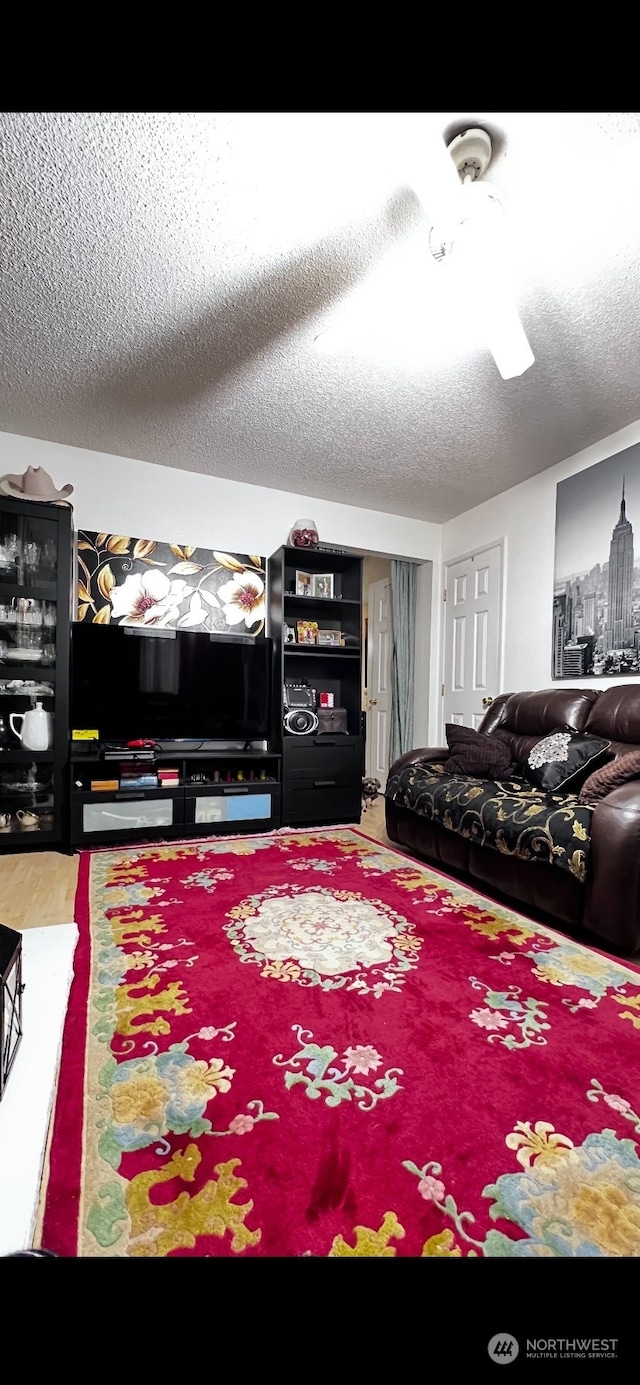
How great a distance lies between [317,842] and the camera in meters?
3.20

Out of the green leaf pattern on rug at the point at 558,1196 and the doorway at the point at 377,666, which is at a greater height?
the doorway at the point at 377,666

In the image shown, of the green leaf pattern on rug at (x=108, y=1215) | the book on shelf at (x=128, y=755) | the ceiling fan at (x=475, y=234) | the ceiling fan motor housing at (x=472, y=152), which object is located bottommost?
the green leaf pattern on rug at (x=108, y=1215)

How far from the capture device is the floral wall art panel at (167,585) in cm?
352

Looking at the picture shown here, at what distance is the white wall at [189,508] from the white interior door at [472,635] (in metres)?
0.57

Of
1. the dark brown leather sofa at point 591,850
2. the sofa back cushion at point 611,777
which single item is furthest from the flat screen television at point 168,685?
the sofa back cushion at point 611,777

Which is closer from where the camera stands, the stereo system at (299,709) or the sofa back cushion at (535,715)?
the sofa back cushion at (535,715)

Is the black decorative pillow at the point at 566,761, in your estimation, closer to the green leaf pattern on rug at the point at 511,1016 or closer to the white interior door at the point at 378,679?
the green leaf pattern on rug at the point at 511,1016

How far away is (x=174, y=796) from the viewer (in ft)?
10.7

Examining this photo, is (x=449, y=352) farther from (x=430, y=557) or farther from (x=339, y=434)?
(x=430, y=557)

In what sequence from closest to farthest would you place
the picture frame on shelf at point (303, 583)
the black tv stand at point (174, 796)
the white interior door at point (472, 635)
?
the black tv stand at point (174, 796)
the picture frame on shelf at point (303, 583)
the white interior door at point (472, 635)

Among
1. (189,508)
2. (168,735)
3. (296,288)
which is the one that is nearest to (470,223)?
(296,288)

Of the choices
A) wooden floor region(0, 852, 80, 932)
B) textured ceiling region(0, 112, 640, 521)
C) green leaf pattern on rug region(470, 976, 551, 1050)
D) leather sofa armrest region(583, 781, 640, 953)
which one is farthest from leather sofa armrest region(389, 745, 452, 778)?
textured ceiling region(0, 112, 640, 521)
